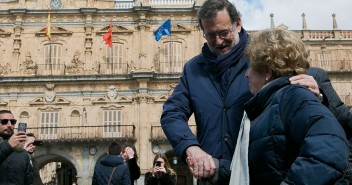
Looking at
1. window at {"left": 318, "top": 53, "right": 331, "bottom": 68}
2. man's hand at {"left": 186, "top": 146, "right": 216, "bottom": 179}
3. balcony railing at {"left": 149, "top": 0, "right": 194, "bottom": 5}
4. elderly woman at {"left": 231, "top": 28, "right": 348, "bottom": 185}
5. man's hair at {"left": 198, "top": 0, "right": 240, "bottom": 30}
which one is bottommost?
man's hand at {"left": 186, "top": 146, "right": 216, "bottom": 179}

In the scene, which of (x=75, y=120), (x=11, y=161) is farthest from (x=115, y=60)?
(x=11, y=161)

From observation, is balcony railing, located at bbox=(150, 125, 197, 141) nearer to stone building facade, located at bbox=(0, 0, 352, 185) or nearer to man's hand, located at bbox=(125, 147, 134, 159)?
stone building facade, located at bbox=(0, 0, 352, 185)

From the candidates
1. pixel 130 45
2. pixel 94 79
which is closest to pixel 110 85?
pixel 94 79

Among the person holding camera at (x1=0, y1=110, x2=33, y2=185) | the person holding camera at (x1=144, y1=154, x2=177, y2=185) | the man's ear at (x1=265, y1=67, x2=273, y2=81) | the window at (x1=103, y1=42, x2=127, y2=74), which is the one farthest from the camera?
the window at (x1=103, y1=42, x2=127, y2=74)

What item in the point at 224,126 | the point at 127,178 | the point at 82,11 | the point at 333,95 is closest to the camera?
the point at 224,126

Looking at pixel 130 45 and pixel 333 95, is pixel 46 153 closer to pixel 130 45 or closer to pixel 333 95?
pixel 130 45

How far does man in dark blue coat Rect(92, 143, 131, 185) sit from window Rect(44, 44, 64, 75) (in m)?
23.6

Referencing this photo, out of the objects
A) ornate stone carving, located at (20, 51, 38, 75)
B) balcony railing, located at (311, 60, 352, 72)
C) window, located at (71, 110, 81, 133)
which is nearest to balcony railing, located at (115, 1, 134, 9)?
ornate stone carving, located at (20, 51, 38, 75)

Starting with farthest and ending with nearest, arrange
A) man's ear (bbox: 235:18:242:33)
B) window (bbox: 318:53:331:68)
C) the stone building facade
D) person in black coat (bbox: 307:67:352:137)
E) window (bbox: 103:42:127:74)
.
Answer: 1. window (bbox: 318:53:331:68)
2. window (bbox: 103:42:127:74)
3. the stone building facade
4. person in black coat (bbox: 307:67:352:137)
5. man's ear (bbox: 235:18:242:33)

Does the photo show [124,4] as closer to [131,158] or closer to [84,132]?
[84,132]

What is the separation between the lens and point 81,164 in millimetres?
27734

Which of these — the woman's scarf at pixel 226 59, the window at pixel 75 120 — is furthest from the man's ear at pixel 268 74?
the window at pixel 75 120

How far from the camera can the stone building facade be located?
92.5 feet

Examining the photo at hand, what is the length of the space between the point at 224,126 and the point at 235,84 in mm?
343
